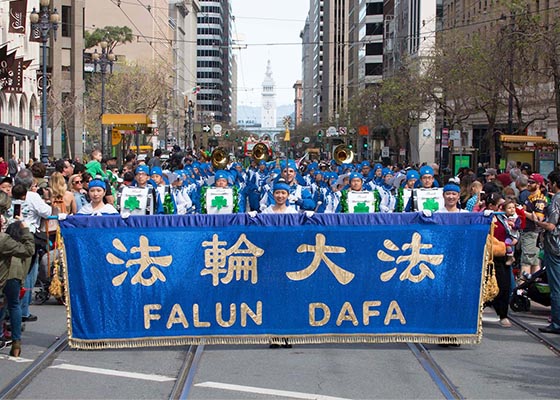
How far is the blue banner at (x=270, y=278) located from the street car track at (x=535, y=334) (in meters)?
1.36

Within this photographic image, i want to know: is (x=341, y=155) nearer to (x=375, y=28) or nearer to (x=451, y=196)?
(x=451, y=196)

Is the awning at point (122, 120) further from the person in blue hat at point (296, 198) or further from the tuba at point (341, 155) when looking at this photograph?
the person in blue hat at point (296, 198)

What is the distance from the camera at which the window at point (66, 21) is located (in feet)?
227

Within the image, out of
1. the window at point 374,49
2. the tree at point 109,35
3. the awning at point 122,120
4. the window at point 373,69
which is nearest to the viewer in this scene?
the awning at point 122,120

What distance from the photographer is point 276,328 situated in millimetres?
9648

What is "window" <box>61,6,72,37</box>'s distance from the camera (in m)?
69.1

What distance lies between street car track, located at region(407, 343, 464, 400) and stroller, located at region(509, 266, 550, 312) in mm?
3133

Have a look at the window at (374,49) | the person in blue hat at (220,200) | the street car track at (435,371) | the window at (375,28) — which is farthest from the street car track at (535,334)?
the window at (375,28)

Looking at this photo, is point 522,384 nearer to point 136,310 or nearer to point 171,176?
point 136,310

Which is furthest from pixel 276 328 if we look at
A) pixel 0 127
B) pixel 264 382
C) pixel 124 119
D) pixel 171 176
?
pixel 0 127

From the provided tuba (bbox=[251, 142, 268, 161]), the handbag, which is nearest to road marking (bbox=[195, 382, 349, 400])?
the handbag

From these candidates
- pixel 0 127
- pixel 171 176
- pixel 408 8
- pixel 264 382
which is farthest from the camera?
pixel 408 8

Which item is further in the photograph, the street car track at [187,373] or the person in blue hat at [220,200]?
the person in blue hat at [220,200]

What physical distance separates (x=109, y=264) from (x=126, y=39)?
79.8 m
